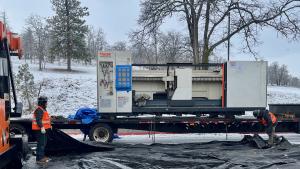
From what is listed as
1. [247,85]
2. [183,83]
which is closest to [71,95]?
[183,83]

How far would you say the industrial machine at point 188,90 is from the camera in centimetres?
1471

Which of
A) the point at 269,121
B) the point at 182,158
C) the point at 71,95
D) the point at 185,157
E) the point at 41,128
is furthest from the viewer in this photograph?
the point at 71,95

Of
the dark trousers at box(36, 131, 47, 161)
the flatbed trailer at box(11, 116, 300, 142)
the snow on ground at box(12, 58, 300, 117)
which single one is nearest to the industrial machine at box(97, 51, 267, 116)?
the flatbed trailer at box(11, 116, 300, 142)

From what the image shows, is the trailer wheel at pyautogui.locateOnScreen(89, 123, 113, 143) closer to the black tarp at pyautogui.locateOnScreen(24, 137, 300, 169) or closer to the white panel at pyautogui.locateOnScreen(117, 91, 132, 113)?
the white panel at pyautogui.locateOnScreen(117, 91, 132, 113)

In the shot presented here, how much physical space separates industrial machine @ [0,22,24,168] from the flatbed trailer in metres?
5.42

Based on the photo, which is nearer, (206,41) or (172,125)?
(172,125)

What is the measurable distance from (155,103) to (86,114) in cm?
255

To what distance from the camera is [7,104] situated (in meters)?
8.25

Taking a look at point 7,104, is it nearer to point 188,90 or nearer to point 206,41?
point 188,90

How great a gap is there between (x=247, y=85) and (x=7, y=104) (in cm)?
932

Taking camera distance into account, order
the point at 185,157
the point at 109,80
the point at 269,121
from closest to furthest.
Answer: the point at 185,157 → the point at 269,121 → the point at 109,80

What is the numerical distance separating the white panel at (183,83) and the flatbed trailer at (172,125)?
80 centimetres

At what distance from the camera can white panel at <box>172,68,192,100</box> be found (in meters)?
15.0

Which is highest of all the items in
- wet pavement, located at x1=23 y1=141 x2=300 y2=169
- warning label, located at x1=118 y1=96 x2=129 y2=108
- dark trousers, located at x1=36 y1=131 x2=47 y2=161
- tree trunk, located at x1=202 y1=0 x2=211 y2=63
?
tree trunk, located at x1=202 y1=0 x2=211 y2=63
